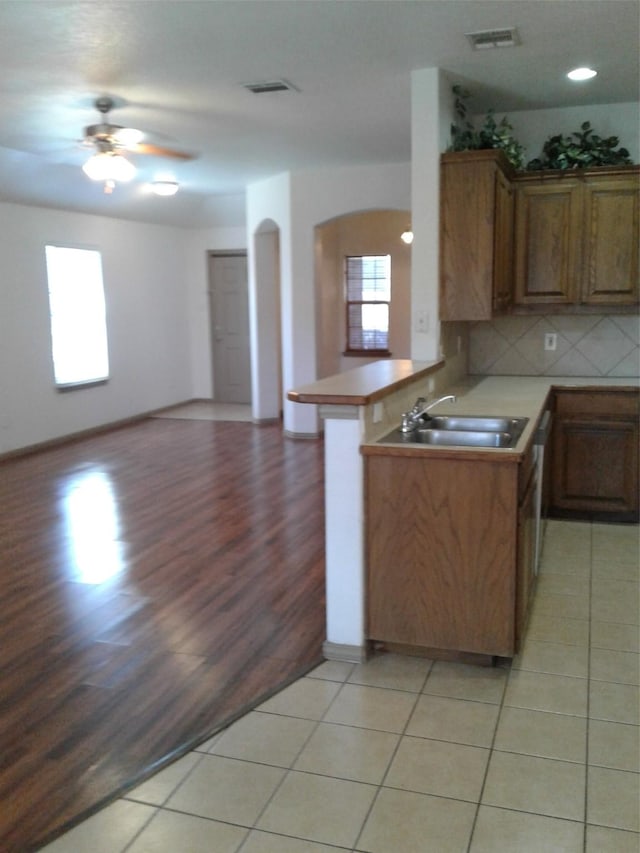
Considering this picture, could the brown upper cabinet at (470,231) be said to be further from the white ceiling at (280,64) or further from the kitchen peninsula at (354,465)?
the kitchen peninsula at (354,465)

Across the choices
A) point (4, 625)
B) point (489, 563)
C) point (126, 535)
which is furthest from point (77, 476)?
point (489, 563)

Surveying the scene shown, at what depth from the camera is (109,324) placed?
8.32 m

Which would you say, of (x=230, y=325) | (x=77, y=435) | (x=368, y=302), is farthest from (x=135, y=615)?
(x=230, y=325)

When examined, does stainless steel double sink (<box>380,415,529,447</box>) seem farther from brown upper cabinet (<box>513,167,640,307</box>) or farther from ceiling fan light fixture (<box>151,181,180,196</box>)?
ceiling fan light fixture (<box>151,181,180,196</box>)

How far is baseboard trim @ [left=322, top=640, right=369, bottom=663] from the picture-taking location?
299cm

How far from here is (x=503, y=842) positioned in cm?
201

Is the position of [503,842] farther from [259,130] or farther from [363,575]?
[259,130]

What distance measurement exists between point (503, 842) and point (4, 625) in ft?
7.91

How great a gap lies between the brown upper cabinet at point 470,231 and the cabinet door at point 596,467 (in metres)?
0.98

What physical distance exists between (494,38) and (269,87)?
1336mm

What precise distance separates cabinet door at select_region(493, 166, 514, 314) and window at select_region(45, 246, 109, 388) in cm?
474

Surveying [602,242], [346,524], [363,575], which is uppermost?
[602,242]

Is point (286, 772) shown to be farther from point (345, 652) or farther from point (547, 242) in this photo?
point (547, 242)

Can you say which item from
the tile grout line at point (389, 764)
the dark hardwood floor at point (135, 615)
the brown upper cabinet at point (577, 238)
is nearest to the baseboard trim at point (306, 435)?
the dark hardwood floor at point (135, 615)
